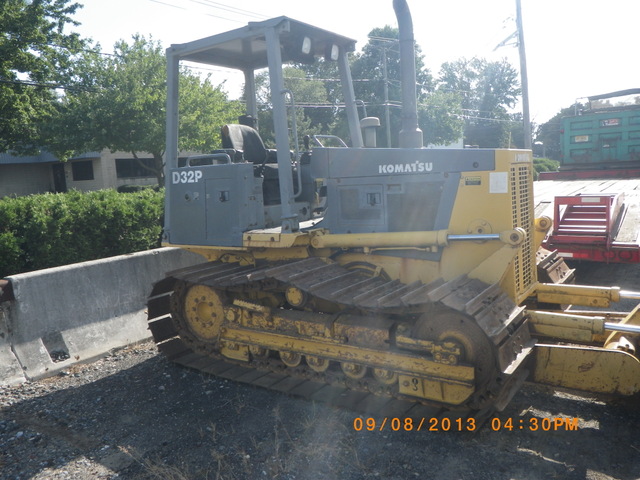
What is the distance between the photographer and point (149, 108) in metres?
19.7

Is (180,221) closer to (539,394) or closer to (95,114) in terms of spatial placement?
(539,394)

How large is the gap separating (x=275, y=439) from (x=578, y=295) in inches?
120

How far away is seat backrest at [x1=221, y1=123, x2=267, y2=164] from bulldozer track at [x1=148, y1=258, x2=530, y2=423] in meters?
1.21

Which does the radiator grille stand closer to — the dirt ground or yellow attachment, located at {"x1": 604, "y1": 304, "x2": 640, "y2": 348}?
yellow attachment, located at {"x1": 604, "y1": 304, "x2": 640, "y2": 348}

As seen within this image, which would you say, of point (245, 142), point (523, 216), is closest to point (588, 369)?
point (523, 216)

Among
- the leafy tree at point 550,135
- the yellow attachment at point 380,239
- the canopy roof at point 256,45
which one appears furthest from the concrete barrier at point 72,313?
the leafy tree at point 550,135

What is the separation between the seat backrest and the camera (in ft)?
19.3

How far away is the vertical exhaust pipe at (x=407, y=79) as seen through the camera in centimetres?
561

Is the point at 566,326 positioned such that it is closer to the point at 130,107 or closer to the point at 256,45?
the point at 256,45

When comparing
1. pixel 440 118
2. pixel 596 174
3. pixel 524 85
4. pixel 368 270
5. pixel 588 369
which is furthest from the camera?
pixel 440 118

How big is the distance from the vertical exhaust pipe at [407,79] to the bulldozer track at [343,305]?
1.50m

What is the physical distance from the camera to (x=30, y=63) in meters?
19.2

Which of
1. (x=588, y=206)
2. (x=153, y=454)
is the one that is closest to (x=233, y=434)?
(x=153, y=454)

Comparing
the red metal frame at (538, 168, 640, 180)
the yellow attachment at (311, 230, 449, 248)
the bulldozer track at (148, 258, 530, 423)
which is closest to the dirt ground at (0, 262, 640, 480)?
the bulldozer track at (148, 258, 530, 423)
